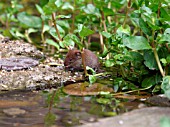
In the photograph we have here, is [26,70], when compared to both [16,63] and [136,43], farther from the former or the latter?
[136,43]

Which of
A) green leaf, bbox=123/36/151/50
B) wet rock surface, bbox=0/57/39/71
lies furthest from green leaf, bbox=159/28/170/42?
wet rock surface, bbox=0/57/39/71

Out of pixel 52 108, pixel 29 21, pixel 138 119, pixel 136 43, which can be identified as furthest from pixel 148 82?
pixel 29 21

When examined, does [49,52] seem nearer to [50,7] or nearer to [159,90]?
[50,7]

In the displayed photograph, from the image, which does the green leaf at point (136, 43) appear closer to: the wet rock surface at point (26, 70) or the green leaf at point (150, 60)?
the green leaf at point (150, 60)

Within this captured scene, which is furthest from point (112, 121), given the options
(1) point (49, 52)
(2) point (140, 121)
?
(1) point (49, 52)

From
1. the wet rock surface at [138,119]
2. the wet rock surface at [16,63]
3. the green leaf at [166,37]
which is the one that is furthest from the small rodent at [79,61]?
the wet rock surface at [138,119]
